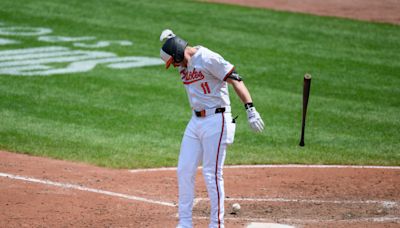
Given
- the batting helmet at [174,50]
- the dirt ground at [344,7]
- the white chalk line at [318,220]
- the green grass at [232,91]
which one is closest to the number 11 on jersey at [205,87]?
the batting helmet at [174,50]

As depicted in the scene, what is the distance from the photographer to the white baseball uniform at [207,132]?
7426 mm

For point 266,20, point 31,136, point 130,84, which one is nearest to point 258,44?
point 266,20

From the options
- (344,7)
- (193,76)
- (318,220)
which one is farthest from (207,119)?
(344,7)

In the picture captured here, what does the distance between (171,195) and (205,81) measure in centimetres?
224

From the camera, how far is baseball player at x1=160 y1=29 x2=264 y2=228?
7426 mm

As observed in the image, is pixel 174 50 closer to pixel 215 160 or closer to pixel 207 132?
pixel 207 132

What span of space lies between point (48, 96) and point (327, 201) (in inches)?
239

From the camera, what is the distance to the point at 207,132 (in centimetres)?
742

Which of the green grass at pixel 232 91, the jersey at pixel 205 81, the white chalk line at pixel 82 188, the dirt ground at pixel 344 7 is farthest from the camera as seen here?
the dirt ground at pixel 344 7

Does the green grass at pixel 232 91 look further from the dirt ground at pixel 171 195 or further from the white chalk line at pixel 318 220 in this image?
the white chalk line at pixel 318 220

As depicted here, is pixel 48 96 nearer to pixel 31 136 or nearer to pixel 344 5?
pixel 31 136

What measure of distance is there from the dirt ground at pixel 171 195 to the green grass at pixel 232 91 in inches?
21.9

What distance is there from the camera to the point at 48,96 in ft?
44.4

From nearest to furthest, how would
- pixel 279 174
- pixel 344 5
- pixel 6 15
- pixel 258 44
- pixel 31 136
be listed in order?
pixel 279 174 < pixel 31 136 < pixel 258 44 < pixel 6 15 < pixel 344 5
